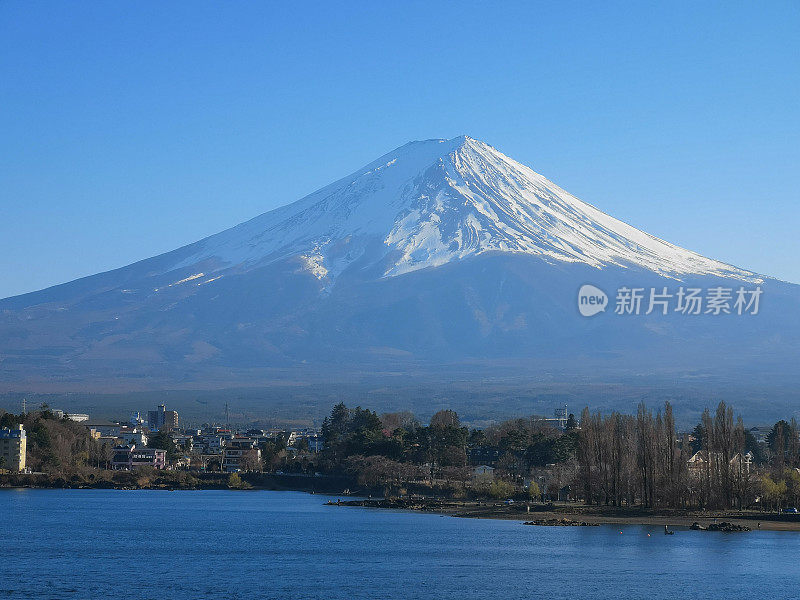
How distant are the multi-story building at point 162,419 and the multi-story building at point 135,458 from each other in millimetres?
37629

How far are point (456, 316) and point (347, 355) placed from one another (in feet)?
62.4

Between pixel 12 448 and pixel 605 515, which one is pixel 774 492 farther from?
pixel 12 448

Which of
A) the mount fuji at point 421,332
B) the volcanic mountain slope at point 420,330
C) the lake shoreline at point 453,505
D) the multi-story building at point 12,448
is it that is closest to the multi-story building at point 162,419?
the mount fuji at point 421,332

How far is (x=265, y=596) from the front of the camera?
128ft

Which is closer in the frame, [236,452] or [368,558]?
[368,558]

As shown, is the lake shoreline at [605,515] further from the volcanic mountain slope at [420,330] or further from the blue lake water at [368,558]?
the volcanic mountain slope at [420,330]

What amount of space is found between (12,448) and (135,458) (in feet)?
48.9

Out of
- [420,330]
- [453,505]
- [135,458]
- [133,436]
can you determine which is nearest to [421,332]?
[420,330]

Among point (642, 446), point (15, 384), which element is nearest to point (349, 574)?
point (642, 446)

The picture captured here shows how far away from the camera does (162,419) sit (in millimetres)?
150250

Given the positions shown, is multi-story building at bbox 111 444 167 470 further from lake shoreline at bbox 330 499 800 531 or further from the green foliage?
the green foliage

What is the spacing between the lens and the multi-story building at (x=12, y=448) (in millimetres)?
94125

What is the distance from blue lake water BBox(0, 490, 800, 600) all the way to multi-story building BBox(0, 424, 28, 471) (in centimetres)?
2618

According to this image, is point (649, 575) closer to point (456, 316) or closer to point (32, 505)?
point (32, 505)
